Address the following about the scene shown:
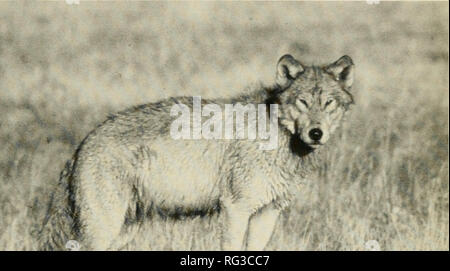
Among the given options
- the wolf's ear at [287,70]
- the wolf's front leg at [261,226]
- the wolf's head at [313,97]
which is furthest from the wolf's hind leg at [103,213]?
the wolf's ear at [287,70]

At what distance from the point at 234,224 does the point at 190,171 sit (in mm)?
578

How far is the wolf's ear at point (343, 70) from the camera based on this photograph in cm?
598

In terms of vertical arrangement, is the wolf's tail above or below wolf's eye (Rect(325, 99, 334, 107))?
below

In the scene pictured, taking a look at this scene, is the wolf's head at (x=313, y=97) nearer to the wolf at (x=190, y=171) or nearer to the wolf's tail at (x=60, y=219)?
the wolf at (x=190, y=171)

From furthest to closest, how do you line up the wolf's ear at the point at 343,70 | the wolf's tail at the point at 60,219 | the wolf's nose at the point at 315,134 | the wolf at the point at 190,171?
the wolf's ear at the point at 343,70 < the wolf's tail at the point at 60,219 < the wolf at the point at 190,171 < the wolf's nose at the point at 315,134

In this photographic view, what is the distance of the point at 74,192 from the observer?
19.0 ft

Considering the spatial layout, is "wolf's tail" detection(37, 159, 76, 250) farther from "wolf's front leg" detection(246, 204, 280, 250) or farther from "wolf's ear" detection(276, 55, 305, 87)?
"wolf's ear" detection(276, 55, 305, 87)

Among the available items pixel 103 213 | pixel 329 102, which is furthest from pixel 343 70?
pixel 103 213

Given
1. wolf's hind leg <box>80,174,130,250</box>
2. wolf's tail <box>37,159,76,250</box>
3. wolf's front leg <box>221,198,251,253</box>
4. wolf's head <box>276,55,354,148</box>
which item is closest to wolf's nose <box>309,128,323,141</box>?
wolf's head <box>276,55,354,148</box>

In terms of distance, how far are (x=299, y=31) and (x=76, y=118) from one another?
272 cm

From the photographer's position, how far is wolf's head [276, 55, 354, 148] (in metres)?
5.65

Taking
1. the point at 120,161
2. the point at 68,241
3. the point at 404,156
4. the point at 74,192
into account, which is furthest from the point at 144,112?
the point at 404,156

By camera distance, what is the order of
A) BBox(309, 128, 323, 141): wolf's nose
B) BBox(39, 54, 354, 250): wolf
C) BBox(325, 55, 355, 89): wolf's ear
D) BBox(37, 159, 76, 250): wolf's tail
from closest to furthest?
BBox(309, 128, 323, 141): wolf's nose → BBox(39, 54, 354, 250): wolf → BBox(37, 159, 76, 250): wolf's tail → BBox(325, 55, 355, 89): wolf's ear
